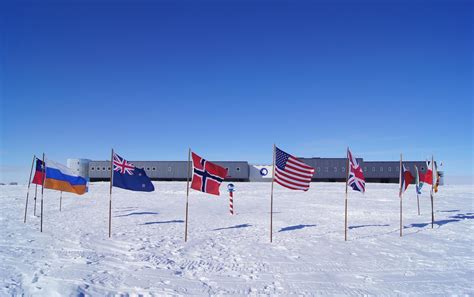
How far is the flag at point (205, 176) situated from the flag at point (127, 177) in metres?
2.78

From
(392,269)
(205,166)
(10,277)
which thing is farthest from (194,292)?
(205,166)

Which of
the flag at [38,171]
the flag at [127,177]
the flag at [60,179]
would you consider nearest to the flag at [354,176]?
the flag at [127,177]

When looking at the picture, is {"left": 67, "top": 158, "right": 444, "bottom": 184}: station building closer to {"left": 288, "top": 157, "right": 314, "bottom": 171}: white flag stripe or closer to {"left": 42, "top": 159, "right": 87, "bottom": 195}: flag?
{"left": 42, "top": 159, "right": 87, "bottom": 195}: flag

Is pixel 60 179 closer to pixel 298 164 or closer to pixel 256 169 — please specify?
pixel 298 164

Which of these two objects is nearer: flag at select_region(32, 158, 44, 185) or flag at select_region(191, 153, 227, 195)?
flag at select_region(191, 153, 227, 195)

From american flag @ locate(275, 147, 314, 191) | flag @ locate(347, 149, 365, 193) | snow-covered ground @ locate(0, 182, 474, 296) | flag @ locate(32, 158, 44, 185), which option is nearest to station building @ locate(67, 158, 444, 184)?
snow-covered ground @ locate(0, 182, 474, 296)

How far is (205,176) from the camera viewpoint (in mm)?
12391

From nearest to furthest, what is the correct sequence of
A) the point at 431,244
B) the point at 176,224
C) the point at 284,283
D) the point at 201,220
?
the point at 284,283 → the point at 431,244 → the point at 176,224 → the point at 201,220

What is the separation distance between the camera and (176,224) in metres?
16.0

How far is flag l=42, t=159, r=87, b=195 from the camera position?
14242 millimetres

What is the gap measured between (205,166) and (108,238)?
4.69 metres

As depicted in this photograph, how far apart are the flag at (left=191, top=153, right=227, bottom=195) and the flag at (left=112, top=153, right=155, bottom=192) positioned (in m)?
2.78

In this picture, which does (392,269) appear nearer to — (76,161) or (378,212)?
(378,212)

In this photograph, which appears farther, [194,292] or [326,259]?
[326,259]
